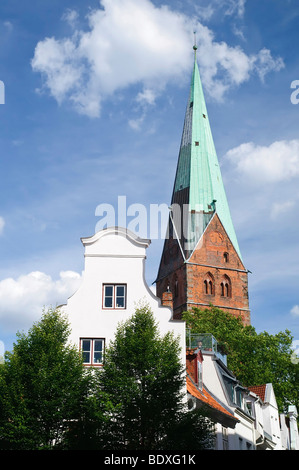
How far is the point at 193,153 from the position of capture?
9638cm

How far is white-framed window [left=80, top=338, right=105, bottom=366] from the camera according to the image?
975 inches

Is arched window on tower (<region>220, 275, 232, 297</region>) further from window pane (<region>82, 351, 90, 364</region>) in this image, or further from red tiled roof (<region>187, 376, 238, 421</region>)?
window pane (<region>82, 351, 90, 364</region>)

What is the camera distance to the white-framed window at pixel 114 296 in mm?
25681

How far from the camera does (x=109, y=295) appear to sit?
2595cm

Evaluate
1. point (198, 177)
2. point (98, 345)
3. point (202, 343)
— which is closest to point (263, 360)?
point (202, 343)

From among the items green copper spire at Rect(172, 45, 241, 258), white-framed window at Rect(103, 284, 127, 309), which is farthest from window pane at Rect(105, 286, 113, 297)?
green copper spire at Rect(172, 45, 241, 258)

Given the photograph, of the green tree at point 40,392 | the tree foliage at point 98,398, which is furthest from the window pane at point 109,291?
the green tree at point 40,392

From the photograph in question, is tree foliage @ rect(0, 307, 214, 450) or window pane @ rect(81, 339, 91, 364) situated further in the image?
window pane @ rect(81, 339, 91, 364)

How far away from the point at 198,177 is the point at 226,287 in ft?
55.5

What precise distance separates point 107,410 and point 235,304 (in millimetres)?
68833

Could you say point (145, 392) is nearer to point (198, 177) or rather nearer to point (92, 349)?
point (92, 349)

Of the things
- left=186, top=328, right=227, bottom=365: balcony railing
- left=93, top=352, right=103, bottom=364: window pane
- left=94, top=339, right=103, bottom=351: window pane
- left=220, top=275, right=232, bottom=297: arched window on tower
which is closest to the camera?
left=93, top=352, right=103, bottom=364: window pane

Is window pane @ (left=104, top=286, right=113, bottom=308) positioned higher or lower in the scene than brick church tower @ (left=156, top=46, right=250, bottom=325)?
lower

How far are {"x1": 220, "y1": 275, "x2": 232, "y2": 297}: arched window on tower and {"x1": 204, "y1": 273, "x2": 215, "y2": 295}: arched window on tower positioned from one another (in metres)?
1.53
